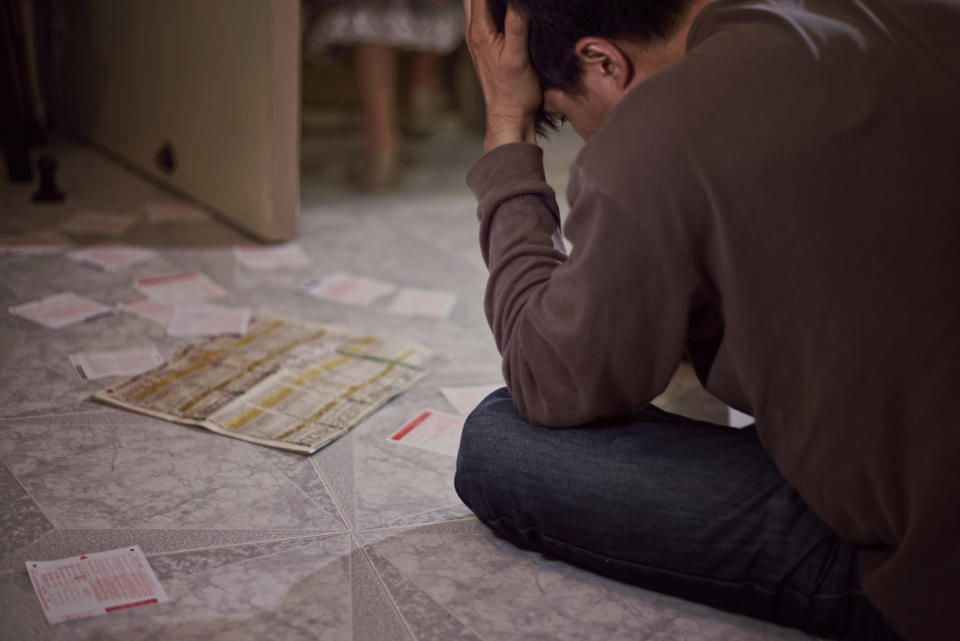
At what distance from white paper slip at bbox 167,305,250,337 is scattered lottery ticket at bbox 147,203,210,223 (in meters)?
0.80

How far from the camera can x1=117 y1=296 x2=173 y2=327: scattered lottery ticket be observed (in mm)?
2121

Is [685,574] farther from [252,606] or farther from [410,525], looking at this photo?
[252,606]

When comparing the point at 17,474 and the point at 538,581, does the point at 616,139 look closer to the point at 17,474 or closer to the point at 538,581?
the point at 538,581

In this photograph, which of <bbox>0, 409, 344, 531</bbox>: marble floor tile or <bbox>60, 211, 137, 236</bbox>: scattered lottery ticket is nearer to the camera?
<bbox>0, 409, 344, 531</bbox>: marble floor tile

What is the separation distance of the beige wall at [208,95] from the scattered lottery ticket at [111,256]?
1.13 ft

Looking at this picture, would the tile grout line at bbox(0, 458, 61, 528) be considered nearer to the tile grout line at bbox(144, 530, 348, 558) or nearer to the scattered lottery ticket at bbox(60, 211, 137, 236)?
the tile grout line at bbox(144, 530, 348, 558)

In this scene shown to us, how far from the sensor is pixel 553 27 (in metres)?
1.13

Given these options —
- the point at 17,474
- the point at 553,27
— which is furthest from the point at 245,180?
the point at 553,27

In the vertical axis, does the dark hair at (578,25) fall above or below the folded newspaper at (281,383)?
above

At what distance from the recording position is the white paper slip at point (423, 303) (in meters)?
2.27

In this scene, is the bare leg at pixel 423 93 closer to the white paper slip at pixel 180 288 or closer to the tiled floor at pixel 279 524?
the white paper slip at pixel 180 288

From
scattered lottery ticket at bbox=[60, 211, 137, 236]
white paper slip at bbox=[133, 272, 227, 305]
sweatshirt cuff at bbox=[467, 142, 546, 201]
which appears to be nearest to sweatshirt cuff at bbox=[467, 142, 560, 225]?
sweatshirt cuff at bbox=[467, 142, 546, 201]

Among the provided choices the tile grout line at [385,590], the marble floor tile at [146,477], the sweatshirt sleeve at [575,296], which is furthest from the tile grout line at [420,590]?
the sweatshirt sleeve at [575,296]

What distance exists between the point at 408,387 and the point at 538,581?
2.17 feet
